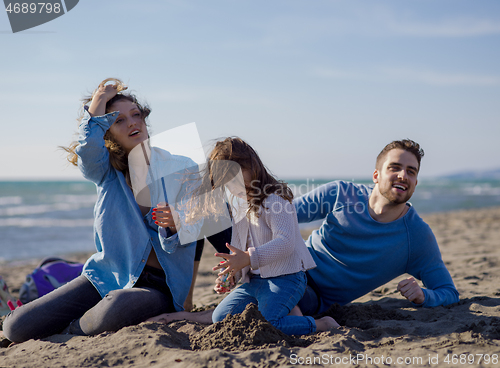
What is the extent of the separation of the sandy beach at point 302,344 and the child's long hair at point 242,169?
740 mm

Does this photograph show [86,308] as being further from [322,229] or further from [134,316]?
[322,229]

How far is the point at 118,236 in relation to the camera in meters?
2.94

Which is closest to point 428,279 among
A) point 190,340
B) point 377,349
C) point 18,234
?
point 377,349

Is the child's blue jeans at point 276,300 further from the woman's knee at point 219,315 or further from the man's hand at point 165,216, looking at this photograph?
the man's hand at point 165,216

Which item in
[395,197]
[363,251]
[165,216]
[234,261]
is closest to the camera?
[234,261]

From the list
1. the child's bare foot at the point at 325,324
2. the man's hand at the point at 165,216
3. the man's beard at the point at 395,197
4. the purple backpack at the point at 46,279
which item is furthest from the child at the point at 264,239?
the purple backpack at the point at 46,279

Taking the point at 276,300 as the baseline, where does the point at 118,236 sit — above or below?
above

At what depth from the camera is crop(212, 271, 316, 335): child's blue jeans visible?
248 cm

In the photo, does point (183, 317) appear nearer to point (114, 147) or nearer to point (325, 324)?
point (325, 324)

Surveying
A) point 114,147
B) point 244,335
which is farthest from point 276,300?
point 114,147

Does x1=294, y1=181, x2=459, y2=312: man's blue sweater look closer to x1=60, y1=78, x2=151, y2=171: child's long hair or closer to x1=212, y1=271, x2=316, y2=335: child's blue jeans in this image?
x1=212, y1=271, x2=316, y2=335: child's blue jeans

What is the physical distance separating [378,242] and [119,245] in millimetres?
1910

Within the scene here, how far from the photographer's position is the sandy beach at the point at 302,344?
6.60ft

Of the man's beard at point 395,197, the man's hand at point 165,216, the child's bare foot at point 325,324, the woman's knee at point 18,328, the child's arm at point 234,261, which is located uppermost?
the man's hand at point 165,216
